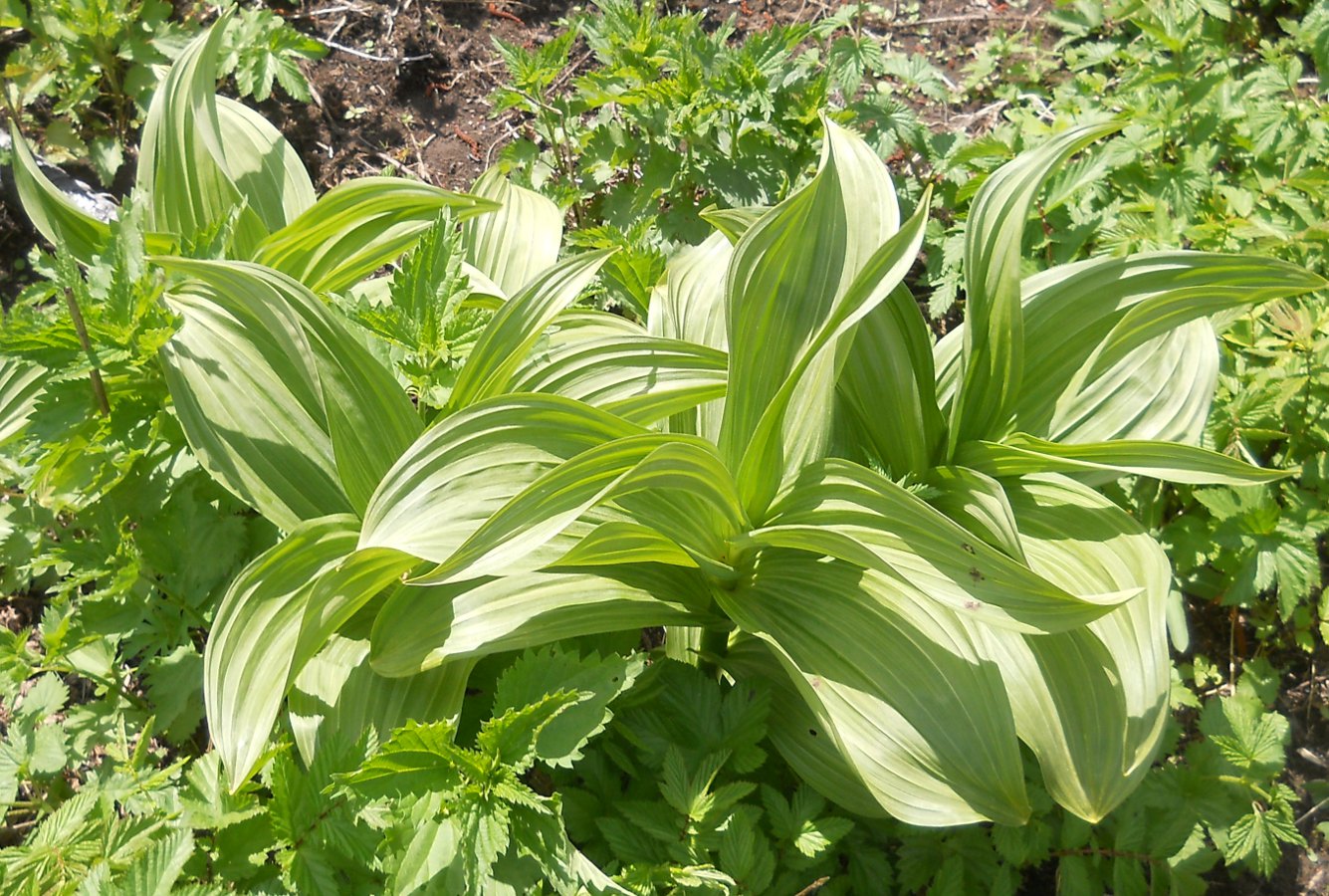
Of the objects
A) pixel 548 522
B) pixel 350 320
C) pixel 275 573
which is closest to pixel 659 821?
pixel 548 522

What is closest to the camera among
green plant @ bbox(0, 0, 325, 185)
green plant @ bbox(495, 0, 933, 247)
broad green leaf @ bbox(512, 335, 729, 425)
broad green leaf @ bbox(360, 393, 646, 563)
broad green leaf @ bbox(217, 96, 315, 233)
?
broad green leaf @ bbox(360, 393, 646, 563)

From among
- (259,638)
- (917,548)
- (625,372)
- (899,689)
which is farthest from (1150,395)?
(259,638)

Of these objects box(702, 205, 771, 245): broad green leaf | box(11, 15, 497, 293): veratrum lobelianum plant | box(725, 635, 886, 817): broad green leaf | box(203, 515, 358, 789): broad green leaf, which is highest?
box(11, 15, 497, 293): veratrum lobelianum plant

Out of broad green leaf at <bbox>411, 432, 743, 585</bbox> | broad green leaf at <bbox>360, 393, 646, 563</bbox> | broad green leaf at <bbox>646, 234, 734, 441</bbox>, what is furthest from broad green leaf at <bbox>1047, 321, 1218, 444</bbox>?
broad green leaf at <bbox>360, 393, 646, 563</bbox>

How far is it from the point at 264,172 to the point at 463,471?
1.36 m

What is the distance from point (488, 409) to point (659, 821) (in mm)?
854

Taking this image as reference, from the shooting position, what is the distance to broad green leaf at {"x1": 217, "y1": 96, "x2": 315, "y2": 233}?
2492 millimetres

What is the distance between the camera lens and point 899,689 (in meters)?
1.79

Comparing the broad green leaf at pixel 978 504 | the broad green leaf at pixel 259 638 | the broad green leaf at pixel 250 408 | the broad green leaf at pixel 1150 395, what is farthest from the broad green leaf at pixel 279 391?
the broad green leaf at pixel 1150 395

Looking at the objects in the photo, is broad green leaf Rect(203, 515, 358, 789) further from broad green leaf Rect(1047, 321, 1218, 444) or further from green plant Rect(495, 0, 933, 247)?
broad green leaf Rect(1047, 321, 1218, 444)

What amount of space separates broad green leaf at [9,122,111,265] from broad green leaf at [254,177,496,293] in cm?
44

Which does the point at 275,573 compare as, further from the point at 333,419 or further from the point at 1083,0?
the point at 1083,0

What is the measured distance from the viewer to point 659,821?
175cm

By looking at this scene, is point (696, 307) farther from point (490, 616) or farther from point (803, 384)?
point (490, 616)
